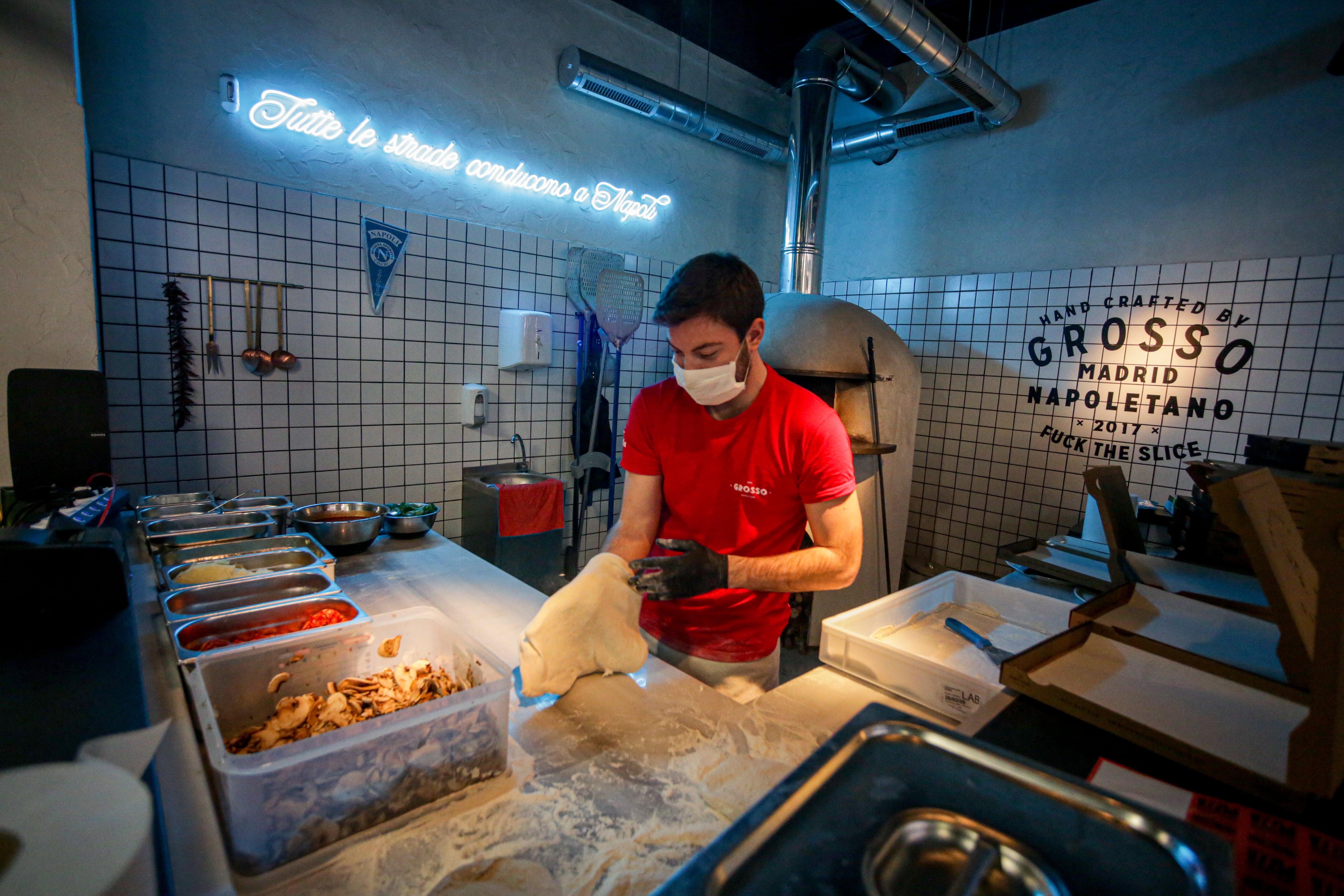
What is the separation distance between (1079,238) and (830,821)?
3767 millimetres

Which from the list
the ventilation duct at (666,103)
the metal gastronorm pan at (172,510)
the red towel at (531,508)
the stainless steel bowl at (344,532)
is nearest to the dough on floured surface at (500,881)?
the stainless steel bowl at (344,532)

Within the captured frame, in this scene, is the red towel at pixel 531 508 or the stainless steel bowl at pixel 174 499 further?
the red towel at pixel 531 508

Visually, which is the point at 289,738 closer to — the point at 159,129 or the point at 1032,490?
the point at 159,129

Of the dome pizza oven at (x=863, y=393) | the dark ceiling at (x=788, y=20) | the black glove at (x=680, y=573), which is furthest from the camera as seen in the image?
the dark ceiling at (x=788, y=20)

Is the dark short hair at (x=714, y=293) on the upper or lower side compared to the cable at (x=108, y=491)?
upper

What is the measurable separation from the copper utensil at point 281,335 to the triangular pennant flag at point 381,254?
1.13ft

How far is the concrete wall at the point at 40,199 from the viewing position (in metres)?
1.67

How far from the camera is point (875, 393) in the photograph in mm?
2980

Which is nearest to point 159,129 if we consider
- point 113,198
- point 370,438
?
point 113,198

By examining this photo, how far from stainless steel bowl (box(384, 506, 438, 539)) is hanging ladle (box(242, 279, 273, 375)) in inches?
34.5

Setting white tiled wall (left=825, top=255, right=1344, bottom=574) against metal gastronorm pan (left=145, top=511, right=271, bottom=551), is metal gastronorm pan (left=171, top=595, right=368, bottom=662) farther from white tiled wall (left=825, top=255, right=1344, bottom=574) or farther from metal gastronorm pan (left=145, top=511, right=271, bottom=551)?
white tiled wall (left=825, top=255, right=1344, bottom=574)

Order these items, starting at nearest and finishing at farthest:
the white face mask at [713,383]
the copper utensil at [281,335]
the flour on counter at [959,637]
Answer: the flour on counter at [959,637] < the white face mask at [713,383] < the copper utensil at [281,335]

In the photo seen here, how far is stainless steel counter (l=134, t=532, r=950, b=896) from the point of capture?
701 mm

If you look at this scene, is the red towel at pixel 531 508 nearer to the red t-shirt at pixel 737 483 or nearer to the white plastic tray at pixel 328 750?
the red t-shirt at pixel 737 483
